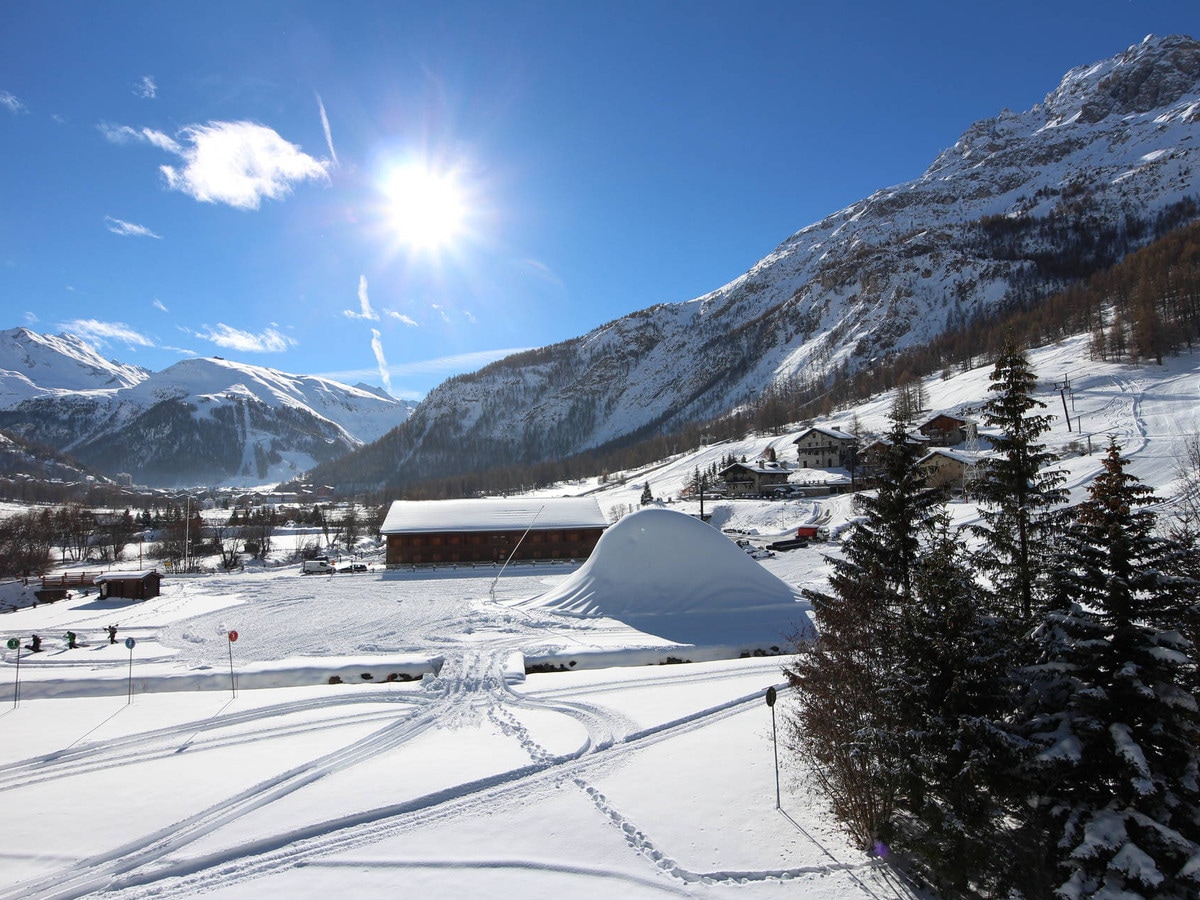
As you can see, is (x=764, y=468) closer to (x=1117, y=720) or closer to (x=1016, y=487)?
(x=1016, y=487)

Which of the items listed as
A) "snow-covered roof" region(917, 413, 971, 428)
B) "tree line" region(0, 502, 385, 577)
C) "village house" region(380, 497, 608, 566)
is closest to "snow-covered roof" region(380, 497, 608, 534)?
"village house" region(380, 497, 608, 566)

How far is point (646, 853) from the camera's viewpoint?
33.5ft

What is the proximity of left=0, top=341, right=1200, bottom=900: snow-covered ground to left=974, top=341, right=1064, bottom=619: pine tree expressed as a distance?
688 centimetres

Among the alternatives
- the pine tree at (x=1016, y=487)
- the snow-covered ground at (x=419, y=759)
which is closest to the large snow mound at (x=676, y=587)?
the snow-covered ground at (x=419, y=759)

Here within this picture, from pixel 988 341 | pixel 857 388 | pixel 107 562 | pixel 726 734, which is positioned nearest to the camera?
pixel 726 734

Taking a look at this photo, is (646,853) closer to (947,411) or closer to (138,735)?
(138,735)

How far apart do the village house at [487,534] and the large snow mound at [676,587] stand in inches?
756

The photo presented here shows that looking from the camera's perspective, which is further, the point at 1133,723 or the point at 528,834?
the point at 528,834

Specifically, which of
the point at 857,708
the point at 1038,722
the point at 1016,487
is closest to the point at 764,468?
the point at 1016,487

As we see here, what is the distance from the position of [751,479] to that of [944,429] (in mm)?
29220

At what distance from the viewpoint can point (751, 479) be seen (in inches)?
3366

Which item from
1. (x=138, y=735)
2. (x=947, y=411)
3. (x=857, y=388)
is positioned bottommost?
(x=138, y=735)

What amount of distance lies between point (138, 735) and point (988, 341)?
158654 mm

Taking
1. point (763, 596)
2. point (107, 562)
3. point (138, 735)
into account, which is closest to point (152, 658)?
point (138, 735)
